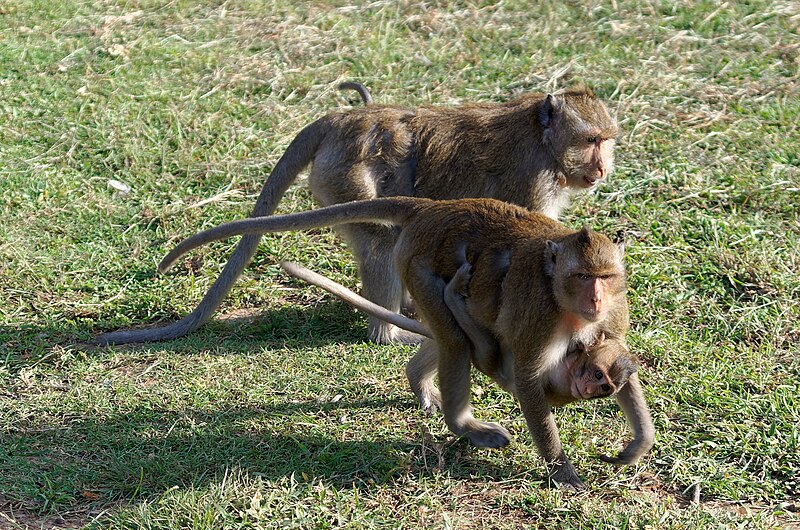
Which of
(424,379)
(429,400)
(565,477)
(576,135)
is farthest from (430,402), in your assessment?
(576,135)

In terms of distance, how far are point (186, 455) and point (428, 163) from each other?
2244 mm

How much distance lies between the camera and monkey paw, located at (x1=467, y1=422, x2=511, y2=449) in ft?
16.1

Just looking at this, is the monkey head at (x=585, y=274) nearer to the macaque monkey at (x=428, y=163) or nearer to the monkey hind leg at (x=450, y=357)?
the monkey hind leg at (x=450, y=357)

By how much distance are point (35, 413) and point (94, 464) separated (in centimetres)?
63

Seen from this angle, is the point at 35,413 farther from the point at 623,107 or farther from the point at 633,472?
the point at 623,107

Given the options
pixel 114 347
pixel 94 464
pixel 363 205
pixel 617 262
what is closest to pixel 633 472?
pixel 617 262

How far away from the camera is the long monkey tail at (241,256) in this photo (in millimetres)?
6004

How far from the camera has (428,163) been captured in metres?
6.01

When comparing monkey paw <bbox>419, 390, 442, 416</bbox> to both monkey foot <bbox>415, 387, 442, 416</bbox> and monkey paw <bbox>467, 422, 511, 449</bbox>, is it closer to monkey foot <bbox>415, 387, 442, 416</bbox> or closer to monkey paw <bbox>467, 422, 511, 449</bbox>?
monkey foot <bbox>415, 387, 442, 416</bbox>

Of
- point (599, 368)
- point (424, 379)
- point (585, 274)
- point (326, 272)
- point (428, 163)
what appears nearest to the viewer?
point (585, 274)

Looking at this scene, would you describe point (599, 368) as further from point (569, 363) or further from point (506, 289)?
point (506, 289)

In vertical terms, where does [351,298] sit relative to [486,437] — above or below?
above

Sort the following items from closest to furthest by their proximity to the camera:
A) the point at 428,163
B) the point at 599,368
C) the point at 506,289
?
the point at 599,368, the point at 506,289, the point at 428,163

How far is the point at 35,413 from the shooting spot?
5273 millimetres
